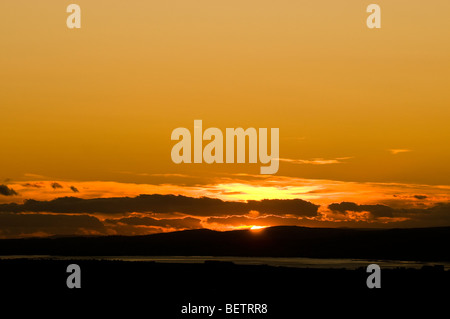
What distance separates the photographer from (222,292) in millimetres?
51250

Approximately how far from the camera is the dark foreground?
42.5 metres

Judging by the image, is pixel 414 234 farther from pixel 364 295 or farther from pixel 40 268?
pixel 364 295

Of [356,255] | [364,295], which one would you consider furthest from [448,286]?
[356,255]

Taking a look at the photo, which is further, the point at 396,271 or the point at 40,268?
the point at 40,268

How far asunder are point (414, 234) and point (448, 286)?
13634 centimetres

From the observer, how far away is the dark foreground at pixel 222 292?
4247cm
